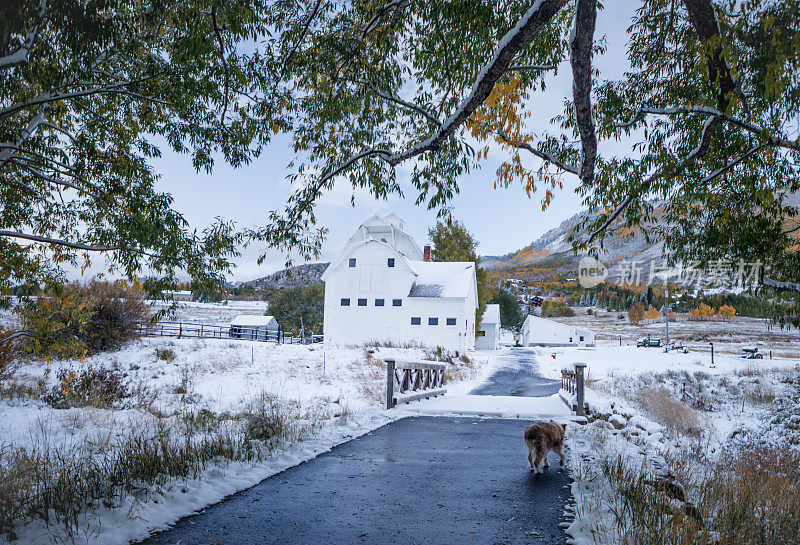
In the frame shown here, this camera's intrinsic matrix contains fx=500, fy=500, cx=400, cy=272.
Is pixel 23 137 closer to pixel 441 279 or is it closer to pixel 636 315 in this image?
pixel 441 279

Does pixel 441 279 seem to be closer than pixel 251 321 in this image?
Yes

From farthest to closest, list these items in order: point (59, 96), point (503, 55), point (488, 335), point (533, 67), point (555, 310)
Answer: point (555, 310)
point (488, 335)
point (533, 67)
point (59, 96)
point (503, 55)

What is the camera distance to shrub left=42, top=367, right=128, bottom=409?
43.5 ft

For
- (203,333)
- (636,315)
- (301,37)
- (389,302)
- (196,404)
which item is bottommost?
(196,404)

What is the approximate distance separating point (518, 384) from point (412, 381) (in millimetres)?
10760

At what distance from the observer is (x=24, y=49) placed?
693 cm

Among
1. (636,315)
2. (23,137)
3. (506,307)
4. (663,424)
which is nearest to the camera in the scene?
(23,137)

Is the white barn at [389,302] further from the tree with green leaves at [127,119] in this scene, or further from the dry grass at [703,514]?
the dry grass at [703,514]

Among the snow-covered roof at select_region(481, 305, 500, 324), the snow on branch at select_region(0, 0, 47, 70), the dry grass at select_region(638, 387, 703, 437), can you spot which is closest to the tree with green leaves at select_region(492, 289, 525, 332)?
the snow-covered roof at select_region(481, 305, 500, 324)

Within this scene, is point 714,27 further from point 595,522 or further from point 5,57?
point 5,57

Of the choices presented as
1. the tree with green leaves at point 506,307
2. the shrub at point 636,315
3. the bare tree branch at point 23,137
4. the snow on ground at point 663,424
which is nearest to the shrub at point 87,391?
the bare tree branch at point 23,137

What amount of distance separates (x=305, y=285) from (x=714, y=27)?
72.8 m

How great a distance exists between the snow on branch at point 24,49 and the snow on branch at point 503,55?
553 centimetres

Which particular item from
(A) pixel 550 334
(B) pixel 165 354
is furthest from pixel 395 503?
(A) pixel 550 334
